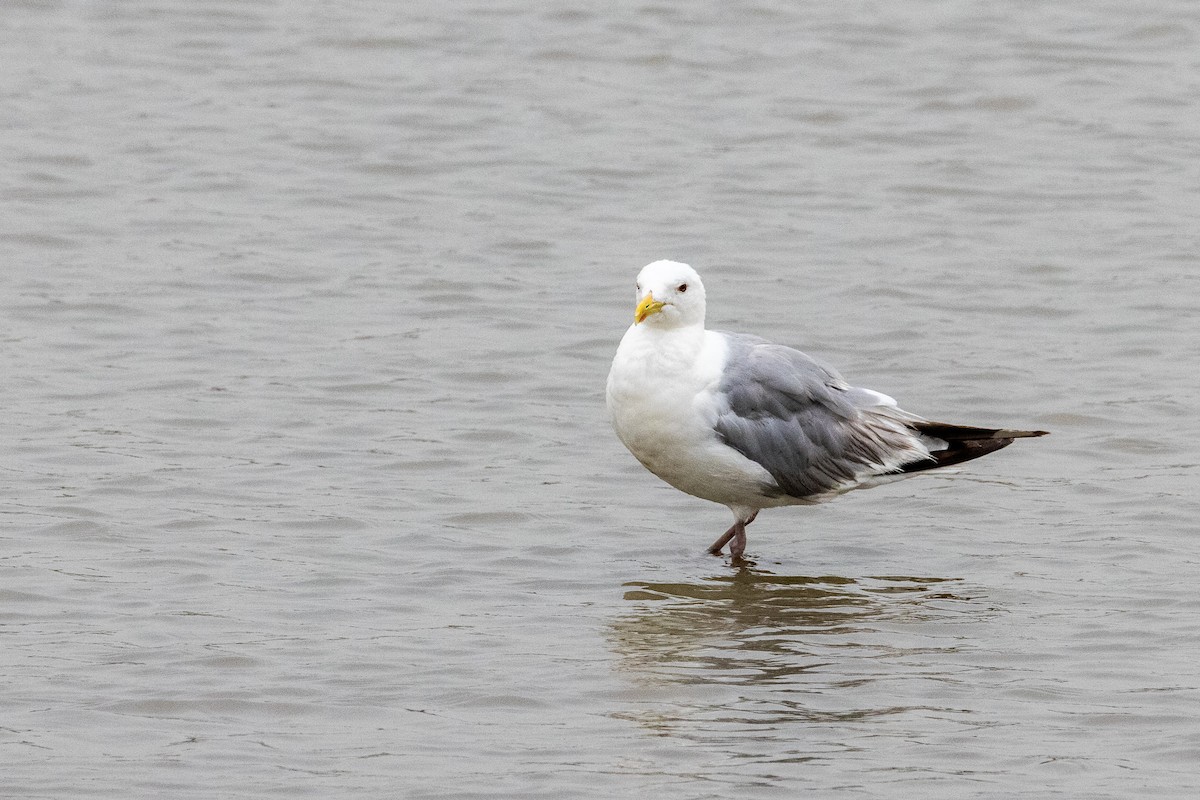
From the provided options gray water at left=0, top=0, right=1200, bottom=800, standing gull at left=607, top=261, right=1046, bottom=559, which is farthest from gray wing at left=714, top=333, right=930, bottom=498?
gray water at left=0, top=0, right=1200, bottom=800

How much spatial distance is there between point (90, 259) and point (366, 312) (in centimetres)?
189

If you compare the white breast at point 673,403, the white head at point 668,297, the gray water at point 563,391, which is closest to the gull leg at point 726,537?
the gray water at point 563,391

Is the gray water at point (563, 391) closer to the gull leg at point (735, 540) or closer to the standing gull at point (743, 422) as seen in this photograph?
the gull leg at point (735, 540)

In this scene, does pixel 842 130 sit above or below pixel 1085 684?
above

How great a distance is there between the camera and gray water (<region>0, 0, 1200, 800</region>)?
650 cm

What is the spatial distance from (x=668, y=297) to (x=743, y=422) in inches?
23.5

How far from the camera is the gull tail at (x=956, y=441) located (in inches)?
345

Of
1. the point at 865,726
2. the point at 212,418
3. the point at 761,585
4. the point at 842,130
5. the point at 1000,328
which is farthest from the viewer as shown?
the point at 842,130

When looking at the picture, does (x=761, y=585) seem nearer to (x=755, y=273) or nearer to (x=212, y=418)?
(x=212, y=418)

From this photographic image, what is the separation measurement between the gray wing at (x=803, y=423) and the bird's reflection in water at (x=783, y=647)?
0.48 m

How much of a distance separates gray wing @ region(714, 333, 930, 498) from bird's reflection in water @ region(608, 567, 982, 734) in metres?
0.48

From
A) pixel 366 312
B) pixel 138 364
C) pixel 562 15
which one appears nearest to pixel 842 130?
pixel 562 15

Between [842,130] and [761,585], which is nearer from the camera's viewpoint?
[761,585]

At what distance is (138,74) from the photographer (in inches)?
639
